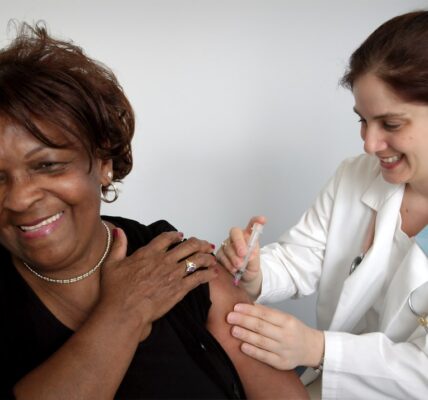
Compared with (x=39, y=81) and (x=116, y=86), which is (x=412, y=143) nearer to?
(x=116, y=86)

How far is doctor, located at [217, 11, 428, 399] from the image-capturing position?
1.22 metres

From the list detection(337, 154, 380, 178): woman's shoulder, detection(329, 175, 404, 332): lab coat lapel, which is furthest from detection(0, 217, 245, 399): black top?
detection(337, 154, 380, 178): woman's shoulder

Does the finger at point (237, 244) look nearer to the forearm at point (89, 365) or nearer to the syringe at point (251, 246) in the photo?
the syringe at point (251, 246)

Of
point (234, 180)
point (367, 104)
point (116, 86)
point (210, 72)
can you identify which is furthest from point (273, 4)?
point (116, 86)

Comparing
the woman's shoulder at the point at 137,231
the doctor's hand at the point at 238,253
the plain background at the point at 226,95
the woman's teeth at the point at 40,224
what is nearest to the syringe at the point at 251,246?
the doctor's hand at the point at 238,253

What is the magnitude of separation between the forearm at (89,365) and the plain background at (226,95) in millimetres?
1094

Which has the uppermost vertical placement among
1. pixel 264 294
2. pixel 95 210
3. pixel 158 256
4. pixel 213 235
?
pixel 95 210

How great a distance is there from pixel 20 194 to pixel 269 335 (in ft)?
2.31

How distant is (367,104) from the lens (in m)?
1.25

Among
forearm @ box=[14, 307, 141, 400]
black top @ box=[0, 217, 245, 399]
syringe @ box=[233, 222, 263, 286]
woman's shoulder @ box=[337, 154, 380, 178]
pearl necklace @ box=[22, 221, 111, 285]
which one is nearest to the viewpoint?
forearm @ box=[14, 307, 141, 400]

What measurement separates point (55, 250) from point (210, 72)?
1200 millimetres

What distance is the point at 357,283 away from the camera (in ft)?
4.77

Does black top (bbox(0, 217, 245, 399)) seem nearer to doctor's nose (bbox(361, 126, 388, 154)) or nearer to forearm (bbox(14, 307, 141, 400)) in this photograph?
forearm (bbox(14, 307, 141, 400))

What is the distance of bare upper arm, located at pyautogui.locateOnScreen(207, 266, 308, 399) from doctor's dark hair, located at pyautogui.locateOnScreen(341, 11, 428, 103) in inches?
27.3
